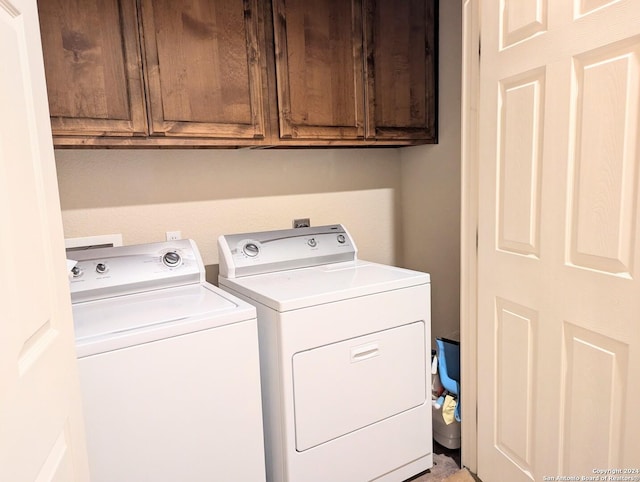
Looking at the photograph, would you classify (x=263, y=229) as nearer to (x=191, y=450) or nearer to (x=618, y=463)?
(x=191, y=450)

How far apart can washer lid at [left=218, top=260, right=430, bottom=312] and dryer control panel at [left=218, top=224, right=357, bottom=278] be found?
0.14 feet

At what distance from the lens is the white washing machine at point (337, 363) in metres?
1.52

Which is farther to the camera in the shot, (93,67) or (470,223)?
(470,223)

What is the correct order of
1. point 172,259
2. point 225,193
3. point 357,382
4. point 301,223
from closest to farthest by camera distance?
point 357,382 → point 172,259 → point 225,193 → point 301,223

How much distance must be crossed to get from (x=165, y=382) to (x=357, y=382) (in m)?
0.72

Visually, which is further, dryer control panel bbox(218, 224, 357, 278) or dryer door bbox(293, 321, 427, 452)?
dryer control panel bbox(218, 224, 357, 278)

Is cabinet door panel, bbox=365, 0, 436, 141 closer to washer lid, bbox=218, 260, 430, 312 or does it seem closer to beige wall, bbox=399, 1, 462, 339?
beige wall, bbox=399, 1, 462, 339

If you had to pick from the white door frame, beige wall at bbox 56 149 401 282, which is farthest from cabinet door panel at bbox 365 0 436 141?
the white door frame

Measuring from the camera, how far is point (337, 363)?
1596 mm

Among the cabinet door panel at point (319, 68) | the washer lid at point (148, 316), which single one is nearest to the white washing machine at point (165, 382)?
the washer lid at point (148, 316)

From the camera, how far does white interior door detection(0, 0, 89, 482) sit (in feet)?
2.05

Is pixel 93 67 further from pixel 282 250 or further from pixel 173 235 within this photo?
pixel 282 250

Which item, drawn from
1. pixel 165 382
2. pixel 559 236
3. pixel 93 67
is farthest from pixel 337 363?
pixel 93 67

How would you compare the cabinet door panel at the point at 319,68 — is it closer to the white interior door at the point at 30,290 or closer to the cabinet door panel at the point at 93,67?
the cabinet door panel at the point at 93,67
